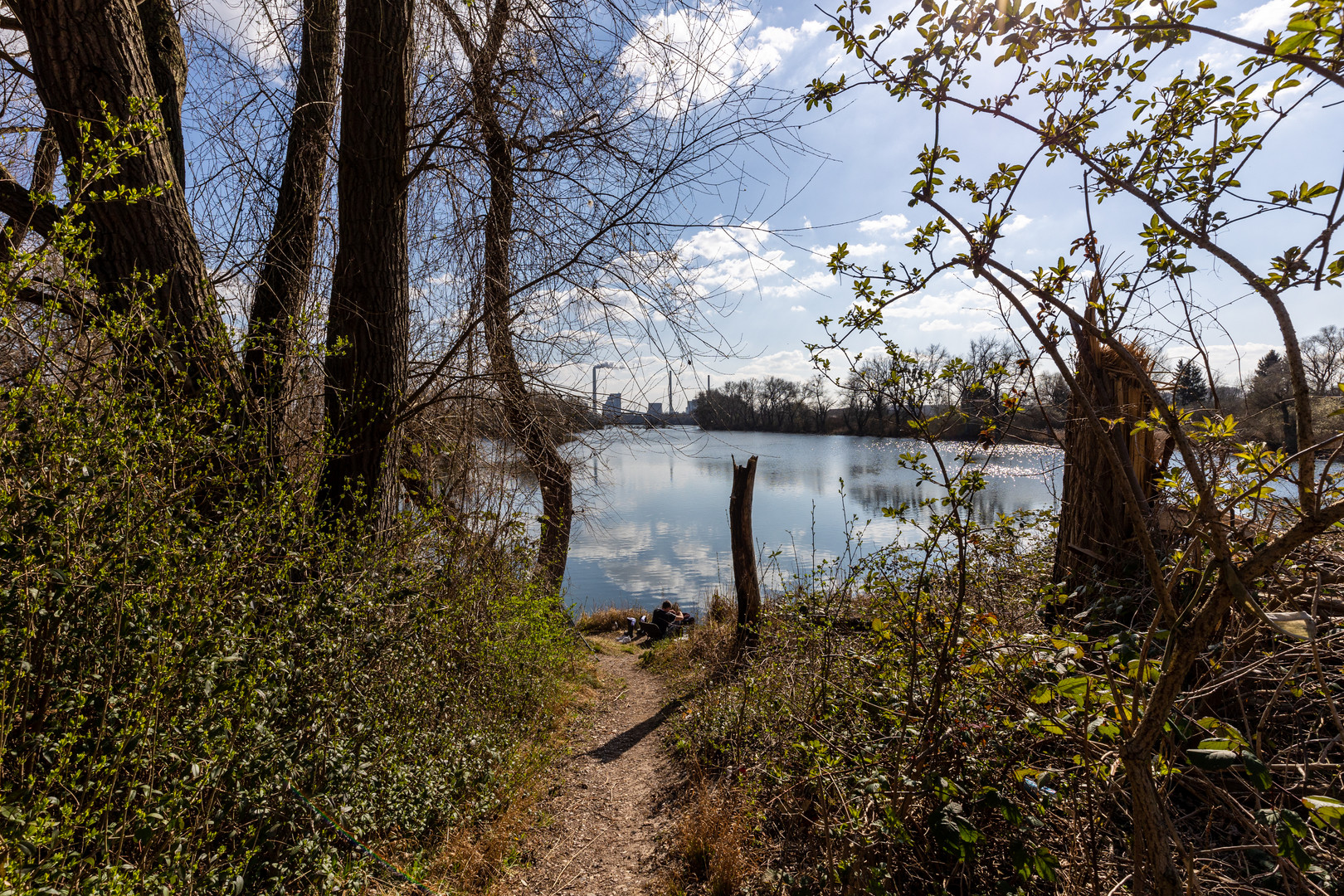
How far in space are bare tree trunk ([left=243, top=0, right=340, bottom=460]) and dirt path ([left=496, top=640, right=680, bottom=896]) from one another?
139 inches

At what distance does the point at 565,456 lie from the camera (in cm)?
524

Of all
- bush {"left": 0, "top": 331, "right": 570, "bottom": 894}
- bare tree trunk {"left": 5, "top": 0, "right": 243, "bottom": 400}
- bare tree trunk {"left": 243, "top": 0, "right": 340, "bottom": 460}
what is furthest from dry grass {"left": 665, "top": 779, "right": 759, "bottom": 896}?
bare tree trunk {"left": 243, "top": 0, "right": 340, "bottom": 460}

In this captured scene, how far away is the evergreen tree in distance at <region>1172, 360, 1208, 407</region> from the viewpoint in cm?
262

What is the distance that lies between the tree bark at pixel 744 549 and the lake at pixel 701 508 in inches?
13.2

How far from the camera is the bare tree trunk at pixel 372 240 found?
3.77 meters

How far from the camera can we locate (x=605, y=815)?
4.30 metres

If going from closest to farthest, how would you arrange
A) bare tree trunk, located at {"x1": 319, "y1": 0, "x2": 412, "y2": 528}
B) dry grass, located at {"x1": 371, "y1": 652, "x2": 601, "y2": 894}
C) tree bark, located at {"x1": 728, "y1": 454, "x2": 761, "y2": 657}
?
1. dry grass, located at {"x1": 371, "y1": 652, "x2": 601, "y2": 894}
2. bare tree trunk, located at {"x1": 319, "y1": 0, "x2": 412, "y2": 528}
3. tree bark, located at {"x1": 728, "y1": 454, "x2": 761, "y2": 657}

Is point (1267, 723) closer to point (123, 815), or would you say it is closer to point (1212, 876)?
point (1212, 876)

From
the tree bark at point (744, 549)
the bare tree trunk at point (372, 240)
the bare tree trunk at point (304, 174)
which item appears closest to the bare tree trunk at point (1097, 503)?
the tree bark at point (744, 549)

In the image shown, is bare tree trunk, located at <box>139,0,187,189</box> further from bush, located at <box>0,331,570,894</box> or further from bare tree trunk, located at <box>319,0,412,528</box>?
bush, located at <box>0,331,570,894</box>

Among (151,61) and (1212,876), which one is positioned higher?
(151,61)

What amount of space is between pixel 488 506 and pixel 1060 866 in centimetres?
437

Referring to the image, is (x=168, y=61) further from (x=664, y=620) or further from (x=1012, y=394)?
(x=664, y=620)

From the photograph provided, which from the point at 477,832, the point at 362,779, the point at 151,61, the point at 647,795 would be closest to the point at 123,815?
the point at 362,779
